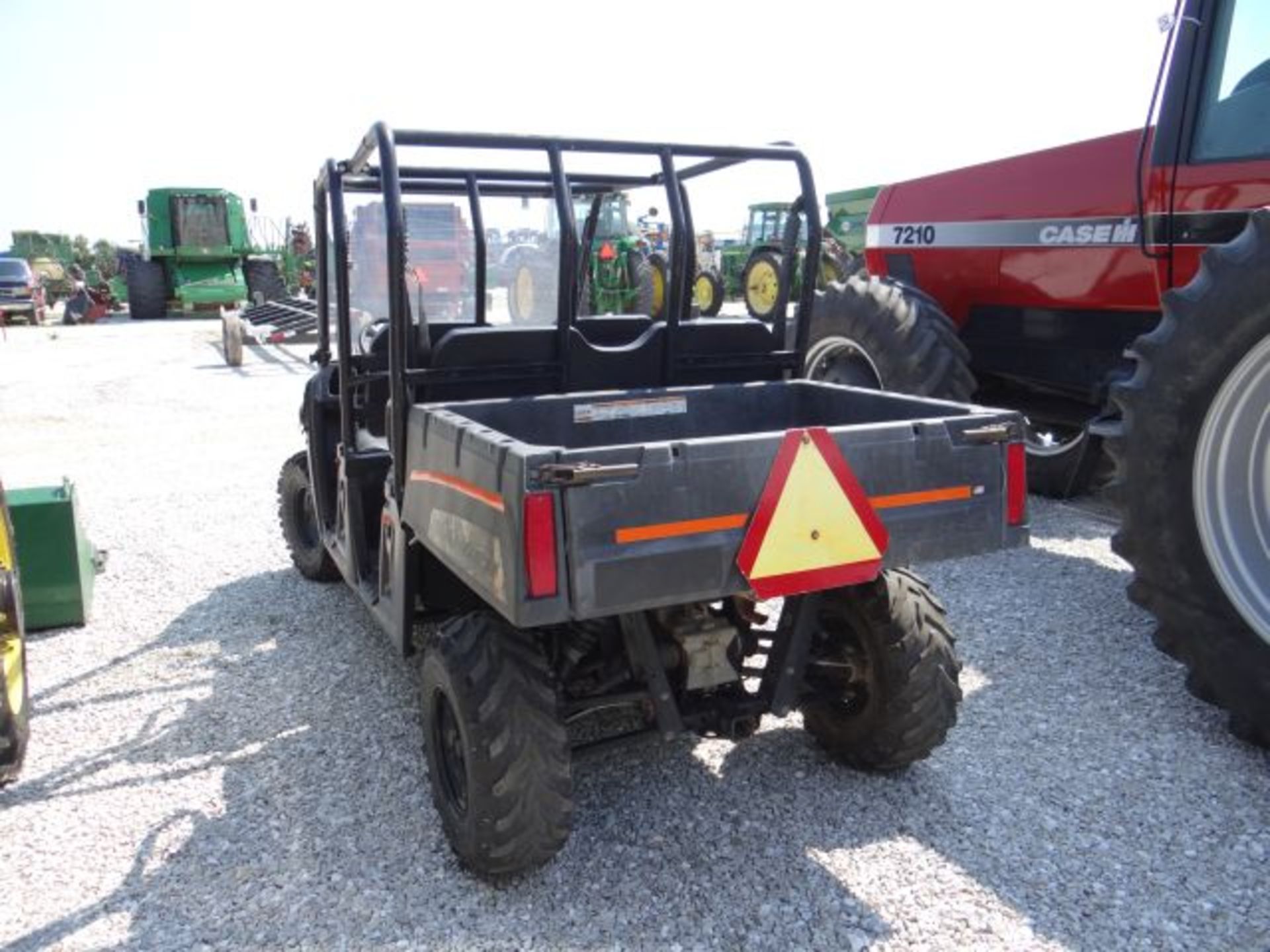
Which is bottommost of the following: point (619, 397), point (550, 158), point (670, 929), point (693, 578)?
point (670, 929)

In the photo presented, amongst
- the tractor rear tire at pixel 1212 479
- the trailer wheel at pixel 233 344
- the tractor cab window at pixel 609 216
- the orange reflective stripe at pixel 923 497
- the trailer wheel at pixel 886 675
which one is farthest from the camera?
the trailer wheel at pixel 233 344

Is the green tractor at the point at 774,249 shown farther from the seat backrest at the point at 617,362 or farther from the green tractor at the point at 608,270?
the seat backrest at the point at 617,362

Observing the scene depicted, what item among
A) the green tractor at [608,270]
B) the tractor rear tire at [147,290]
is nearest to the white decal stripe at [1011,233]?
the green tractor at [608,270]

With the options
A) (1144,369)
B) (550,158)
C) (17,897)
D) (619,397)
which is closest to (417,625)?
(619,397)

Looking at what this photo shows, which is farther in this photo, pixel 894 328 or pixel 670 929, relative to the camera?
pixel 894 328

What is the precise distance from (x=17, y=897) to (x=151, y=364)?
12664 millimetres

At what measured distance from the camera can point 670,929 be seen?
2.49 m

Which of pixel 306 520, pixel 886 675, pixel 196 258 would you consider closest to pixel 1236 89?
pixel 886 675

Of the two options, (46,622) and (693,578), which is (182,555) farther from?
(693,578)

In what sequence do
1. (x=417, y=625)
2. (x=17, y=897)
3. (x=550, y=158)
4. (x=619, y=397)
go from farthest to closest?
(x=417, y=625), (x=619, y=397), (x=550, y=158), (x=17, y=897)

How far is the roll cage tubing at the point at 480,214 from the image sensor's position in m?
3.00

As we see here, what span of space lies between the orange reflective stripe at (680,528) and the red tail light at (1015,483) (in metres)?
0.86

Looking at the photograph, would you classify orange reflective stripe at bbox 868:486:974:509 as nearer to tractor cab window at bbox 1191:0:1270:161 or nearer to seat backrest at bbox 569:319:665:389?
seat backrest at bbox 569:319:665:389

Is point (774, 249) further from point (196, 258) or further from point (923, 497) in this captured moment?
point (923, 497)
